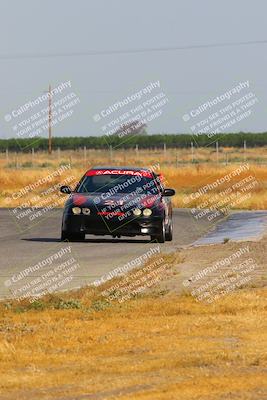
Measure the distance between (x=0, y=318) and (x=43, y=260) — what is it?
815 centimetres

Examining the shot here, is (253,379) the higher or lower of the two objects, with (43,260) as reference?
higher

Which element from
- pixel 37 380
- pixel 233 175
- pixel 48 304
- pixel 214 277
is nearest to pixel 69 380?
pixel 37 380

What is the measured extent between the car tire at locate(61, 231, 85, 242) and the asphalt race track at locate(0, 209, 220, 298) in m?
0.15

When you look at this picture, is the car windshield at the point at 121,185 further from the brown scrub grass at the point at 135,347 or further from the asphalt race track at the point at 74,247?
the brown scrub grass at the point at 135,347

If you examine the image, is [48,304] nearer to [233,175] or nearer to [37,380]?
[37,380]

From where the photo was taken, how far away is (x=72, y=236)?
27.2m

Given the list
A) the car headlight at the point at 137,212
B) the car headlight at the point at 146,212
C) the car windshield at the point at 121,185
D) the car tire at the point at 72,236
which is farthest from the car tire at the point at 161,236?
the car tire at the point at 72,236

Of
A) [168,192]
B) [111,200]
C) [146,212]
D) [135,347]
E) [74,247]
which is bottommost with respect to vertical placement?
[74,247]

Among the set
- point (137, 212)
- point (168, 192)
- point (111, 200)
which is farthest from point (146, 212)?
point (168, 192)

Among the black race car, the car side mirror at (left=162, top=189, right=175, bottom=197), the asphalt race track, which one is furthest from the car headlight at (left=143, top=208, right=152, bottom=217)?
the car side mirror at (left=162, top=189, right=175, bottom=197)

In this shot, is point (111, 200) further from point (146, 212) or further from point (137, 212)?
point (146, 212)

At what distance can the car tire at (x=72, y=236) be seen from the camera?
27016mm

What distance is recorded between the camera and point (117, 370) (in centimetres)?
1064

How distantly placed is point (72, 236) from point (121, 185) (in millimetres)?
1600
